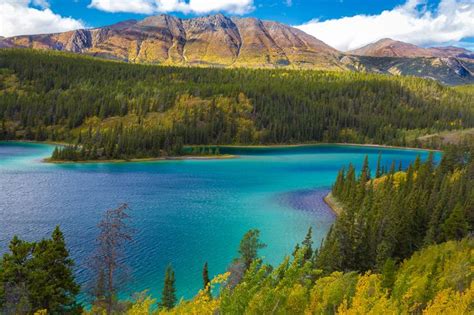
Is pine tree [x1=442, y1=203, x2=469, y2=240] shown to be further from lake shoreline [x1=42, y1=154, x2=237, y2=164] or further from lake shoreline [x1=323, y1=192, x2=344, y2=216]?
lake shoreline [x1=42, y1=154, x2=237, y2=164]

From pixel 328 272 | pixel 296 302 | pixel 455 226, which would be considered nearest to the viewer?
pixel 296 302

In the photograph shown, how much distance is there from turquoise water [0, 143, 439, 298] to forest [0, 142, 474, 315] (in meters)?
5.31

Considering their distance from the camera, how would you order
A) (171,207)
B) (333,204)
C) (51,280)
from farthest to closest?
(333,204) < (171,207) < (51,280)

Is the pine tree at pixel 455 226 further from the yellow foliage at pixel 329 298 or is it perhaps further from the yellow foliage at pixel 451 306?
A: the yellow foliage at pixel 451 306

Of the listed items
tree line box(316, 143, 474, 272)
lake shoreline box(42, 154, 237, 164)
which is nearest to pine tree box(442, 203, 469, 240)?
tree line box(316, 143, 474, 272)

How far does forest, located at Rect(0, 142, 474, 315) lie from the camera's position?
987 inches

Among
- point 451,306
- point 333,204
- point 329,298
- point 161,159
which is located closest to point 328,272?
point 329,298

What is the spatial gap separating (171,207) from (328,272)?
2005 inches

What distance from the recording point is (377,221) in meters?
65.9

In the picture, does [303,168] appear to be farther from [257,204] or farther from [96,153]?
[96,153]

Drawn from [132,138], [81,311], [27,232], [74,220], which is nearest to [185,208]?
[74,220]

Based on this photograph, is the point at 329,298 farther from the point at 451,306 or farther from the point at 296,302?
the point at 451,306

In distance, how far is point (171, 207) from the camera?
93.9 m

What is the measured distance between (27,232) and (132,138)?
114495mm
